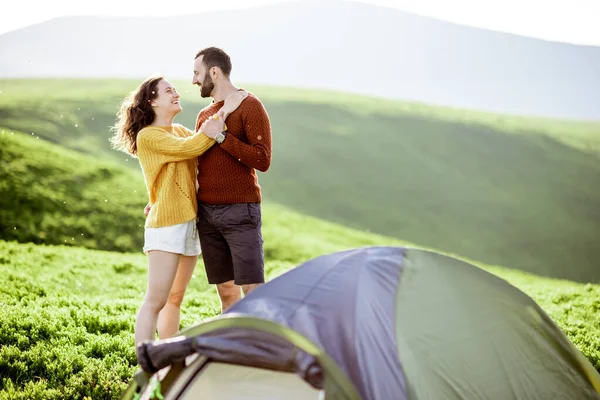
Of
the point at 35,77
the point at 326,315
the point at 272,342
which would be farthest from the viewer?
the point at 35,77

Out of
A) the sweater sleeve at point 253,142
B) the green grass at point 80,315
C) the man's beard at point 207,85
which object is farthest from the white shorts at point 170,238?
the green grass at point 80,315

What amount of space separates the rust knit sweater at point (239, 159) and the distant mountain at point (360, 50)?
110 metres

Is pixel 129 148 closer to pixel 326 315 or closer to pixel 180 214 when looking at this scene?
pixel 180 214

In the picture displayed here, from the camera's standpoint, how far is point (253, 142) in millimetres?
5684

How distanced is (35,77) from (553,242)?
40.1 metres

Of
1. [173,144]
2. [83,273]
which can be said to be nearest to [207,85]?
[173,144]

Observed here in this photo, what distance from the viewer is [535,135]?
41.0m

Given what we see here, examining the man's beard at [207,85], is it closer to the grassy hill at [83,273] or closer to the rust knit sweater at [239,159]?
the rust knit sweater at [239,159]

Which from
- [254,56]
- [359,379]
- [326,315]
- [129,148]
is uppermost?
[129,148]

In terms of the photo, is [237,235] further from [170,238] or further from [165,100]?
[165,100]

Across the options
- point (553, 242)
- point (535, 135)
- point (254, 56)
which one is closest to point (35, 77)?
point (535, 135)

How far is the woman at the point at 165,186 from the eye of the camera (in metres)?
5.52

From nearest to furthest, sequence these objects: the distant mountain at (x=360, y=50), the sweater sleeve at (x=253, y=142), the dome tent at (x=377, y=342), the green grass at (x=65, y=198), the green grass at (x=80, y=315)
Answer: the dome tent at (x=377, y=342)
the sweater sleeve at (x=253, y=142)
the green grass at (x=80, y=315)
the green grass at (x=65, y=198)
the distant mountain at (x=360, y=50)

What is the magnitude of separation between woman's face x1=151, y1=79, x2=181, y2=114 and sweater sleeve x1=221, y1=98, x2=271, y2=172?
60 centimetres
